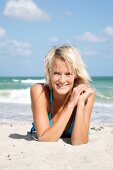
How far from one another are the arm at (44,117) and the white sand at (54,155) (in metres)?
0.11

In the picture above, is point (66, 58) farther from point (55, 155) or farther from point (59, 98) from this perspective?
point (55, 155)

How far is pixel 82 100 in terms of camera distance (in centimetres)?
441

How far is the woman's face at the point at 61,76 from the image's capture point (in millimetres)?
4211

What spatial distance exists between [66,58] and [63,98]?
0.66 meters

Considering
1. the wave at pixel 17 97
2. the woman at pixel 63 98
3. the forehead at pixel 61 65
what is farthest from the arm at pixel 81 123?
the wave at pixel 17 97

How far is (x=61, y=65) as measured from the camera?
13.8ft

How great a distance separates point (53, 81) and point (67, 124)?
0.69 meters

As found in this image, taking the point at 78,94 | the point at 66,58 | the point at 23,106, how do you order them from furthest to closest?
1. the point at 23,106
2. the point at 78,94
3. the point at 66,58

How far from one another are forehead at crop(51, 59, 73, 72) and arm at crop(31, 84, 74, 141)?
1.37ft

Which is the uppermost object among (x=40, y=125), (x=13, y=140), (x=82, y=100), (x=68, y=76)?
(x=68, y=76)

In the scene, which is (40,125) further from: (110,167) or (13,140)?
(110,167)

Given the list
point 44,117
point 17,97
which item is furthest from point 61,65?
point 17,97

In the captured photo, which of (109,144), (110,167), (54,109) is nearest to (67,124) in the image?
(54,109)

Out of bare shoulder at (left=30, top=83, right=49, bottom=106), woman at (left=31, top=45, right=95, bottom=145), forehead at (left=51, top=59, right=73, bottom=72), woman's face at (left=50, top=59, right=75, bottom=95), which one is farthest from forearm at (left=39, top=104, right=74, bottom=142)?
forehead at (left=51, top=59, right=73, bottom=72)
